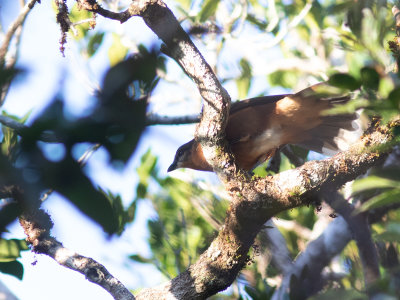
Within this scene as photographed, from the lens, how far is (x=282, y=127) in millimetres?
4293

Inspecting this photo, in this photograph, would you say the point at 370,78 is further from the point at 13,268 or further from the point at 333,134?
the point at 333,134

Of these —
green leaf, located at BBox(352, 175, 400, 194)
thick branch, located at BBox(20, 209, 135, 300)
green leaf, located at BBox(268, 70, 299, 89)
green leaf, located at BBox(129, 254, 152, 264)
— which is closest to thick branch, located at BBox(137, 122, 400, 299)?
thick branch, located at BBox(20, 209, 135, 300)

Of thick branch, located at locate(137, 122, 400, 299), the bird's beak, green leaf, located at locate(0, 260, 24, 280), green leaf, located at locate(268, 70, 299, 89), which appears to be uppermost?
green leaf, located at locate(0, 260, 24, 280)

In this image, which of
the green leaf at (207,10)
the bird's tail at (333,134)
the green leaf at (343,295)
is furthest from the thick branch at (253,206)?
the green leaf at (207,10)

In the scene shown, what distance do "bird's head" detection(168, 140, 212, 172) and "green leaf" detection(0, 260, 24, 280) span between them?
2.72 meters

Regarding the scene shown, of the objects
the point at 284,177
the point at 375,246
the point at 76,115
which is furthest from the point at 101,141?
the point at 375,246

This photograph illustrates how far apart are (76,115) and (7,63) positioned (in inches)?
4.9

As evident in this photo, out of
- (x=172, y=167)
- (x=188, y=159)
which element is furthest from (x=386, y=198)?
(x=172, y=167)

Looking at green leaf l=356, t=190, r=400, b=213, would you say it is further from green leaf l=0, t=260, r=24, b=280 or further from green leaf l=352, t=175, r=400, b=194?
green leaf l=0, t=260, r=24, b=280

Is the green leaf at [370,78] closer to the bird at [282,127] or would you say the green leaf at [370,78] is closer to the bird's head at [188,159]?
the bird at [282,127]

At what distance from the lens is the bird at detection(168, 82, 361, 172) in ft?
13.4

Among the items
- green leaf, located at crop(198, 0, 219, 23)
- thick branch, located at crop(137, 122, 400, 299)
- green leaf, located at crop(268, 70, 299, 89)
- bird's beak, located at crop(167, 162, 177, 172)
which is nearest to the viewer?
thick branch, located at crop(137, 122, 400, 299)

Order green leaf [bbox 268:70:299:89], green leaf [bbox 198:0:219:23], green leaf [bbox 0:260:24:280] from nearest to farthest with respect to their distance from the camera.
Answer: green leaf [bbox 0:260:24:280] → green leaf [bbox 198:0:219:23] → green leaf [bbox 268:70:299:89]

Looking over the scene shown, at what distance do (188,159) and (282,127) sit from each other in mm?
1053
